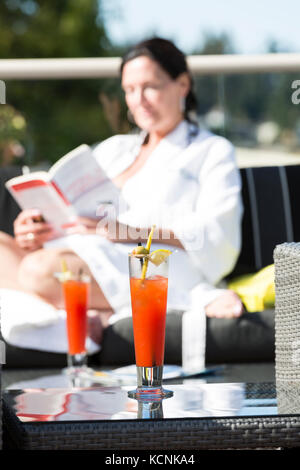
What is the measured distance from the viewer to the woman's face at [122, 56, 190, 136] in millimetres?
2963

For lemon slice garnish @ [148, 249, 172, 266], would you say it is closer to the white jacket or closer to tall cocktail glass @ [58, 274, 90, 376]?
tall cocktail glass @ [58, 274, 90, 376]

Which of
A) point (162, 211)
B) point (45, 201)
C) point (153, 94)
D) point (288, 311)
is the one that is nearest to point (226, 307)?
point (162, 211)

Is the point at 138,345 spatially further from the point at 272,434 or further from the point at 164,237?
the point at 164,237

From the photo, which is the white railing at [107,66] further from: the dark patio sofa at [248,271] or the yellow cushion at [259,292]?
the yellow cushion at [259,292]

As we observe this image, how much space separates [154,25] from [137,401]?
2075 centimetres

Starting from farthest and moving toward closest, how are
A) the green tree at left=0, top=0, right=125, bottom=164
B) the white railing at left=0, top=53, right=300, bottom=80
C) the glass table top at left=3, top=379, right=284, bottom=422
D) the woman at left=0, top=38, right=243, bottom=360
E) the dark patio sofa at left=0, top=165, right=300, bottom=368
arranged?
the green tree at left=0, top=0, right=125, bottom=164 → the white railing at left=0, top=53, right=300, bottom=80 → the woman at left=0, top=38, right=243, bottom=360 → the dark patio sofa at left=0, top=165, right=300, bottom=368 → the glass table top at left=3, top=379, right=284, bottom=422

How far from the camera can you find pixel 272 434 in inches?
51.7

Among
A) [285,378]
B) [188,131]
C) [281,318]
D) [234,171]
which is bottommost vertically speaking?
[285,378]

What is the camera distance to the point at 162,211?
113 inches

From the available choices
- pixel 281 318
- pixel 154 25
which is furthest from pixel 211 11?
pixel 281 318

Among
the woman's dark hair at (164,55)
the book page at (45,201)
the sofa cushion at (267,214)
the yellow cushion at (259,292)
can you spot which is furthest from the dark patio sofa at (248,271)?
the woman's dark hair at (164,55)

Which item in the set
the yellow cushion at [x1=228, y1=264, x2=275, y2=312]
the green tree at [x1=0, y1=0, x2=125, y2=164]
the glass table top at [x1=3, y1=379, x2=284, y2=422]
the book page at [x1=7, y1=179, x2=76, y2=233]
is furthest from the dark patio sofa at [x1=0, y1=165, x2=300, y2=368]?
the green tree at [x1=0, y1=0, x2=125, y2=164]

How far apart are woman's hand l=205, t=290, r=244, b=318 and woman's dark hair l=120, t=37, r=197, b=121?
77 cm

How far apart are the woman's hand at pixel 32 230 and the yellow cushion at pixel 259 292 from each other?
0.67 m
